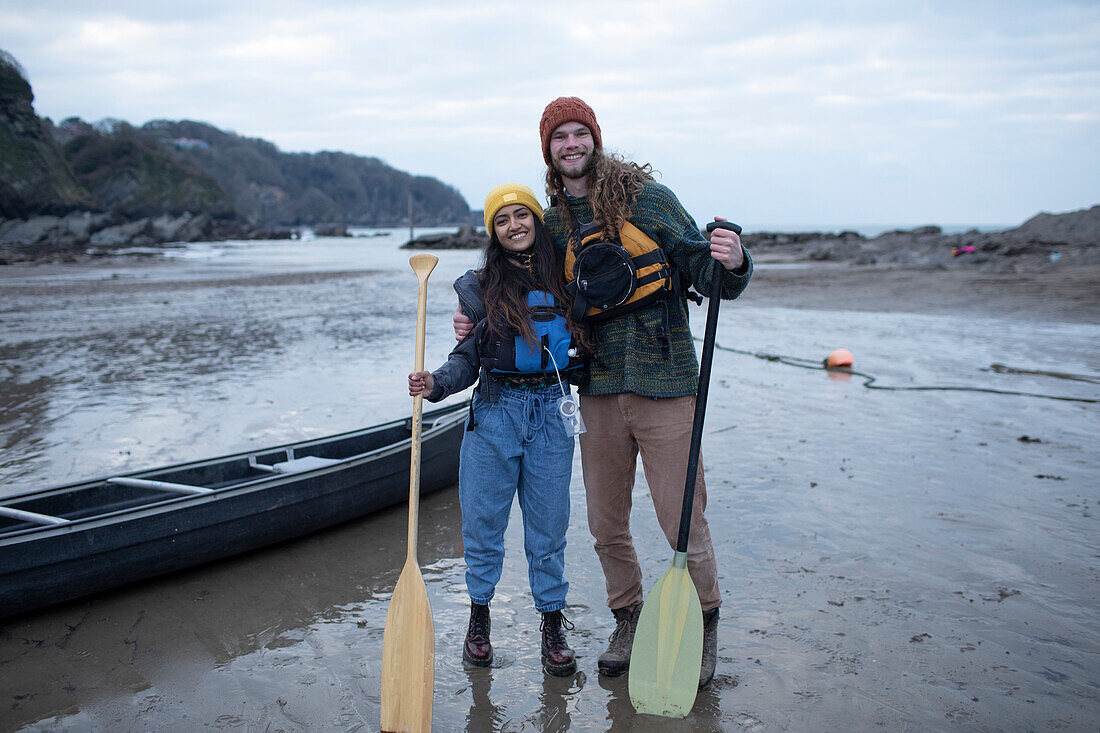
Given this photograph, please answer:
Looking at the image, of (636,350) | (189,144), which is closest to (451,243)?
(636,350)

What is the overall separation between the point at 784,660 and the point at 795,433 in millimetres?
4224

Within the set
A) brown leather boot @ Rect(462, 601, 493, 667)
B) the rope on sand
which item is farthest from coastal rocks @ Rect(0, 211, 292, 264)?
brown leather boot @ Rect(462, 601, 493, 667)

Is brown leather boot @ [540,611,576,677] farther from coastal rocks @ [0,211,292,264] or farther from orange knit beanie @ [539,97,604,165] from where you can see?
coastal rocks @ [0,211,292,264]

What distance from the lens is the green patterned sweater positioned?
9.84 ft

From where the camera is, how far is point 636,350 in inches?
120

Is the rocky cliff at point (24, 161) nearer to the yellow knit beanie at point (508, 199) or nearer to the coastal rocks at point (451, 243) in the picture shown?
the coastal rocks at point (451, 243)

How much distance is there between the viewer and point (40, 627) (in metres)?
3.90

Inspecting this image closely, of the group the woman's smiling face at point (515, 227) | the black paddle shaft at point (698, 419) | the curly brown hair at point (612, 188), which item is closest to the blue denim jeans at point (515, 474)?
the black paddle shaft at point (698, 419)

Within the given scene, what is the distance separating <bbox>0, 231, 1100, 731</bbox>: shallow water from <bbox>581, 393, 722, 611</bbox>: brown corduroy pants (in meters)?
0.68

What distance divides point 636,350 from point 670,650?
128cm

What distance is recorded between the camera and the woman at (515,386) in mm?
3092

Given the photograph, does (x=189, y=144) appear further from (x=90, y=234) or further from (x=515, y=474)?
(x=515, y=474)

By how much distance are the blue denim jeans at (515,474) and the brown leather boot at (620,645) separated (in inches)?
16.9

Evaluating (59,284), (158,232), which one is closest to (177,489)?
(59,284)
